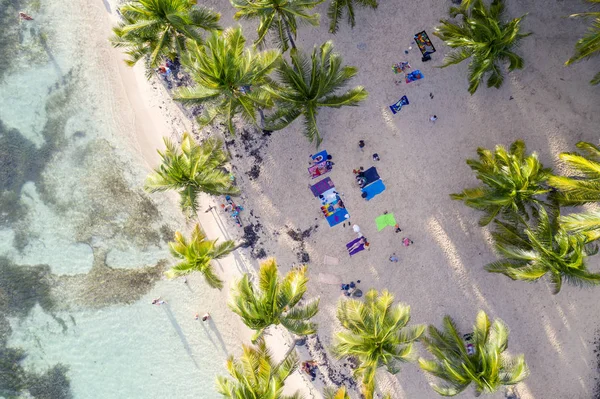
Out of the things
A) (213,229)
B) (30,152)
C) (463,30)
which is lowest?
(213,229)

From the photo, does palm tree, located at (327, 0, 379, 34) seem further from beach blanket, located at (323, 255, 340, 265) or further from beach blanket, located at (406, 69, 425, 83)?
beach blanket, located at (323, 255, 340, 265)

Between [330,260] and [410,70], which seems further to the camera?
[330,260]

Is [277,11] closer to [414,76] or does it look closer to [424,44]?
[414,76]

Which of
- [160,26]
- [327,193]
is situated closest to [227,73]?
[160,26]

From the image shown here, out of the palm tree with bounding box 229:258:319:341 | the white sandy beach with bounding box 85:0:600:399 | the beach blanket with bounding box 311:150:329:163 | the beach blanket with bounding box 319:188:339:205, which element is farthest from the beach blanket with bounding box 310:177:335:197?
the palm tree with bounding box 229:258:319:341

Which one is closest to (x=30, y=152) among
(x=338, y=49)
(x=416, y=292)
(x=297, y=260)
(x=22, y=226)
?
(x=22, y=226)

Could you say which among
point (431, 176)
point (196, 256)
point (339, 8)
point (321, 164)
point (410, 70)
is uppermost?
point (339, 8)

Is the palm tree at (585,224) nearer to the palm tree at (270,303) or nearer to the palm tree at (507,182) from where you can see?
the palm tree at (507,182)

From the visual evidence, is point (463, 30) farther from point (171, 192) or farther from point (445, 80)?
point (171, 192)
